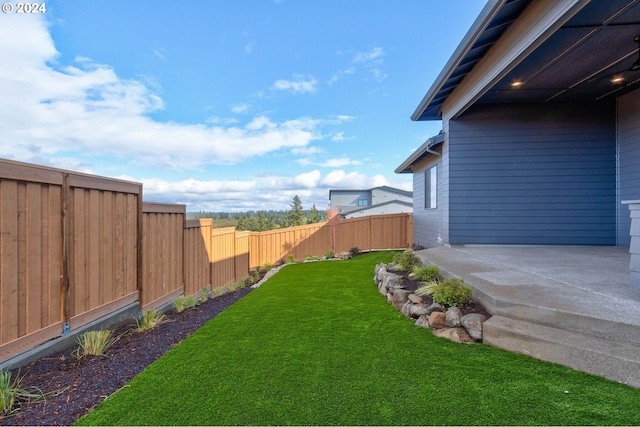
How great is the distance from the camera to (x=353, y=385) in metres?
2.16

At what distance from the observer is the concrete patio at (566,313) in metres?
2.20

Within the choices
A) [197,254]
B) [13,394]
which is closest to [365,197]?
[197,254]

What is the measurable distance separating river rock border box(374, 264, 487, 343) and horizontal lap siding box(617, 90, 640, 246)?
18.4ft

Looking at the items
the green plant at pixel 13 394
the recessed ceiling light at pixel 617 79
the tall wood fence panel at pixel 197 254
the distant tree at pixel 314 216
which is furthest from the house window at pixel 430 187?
the distant tree at pixel 314 216

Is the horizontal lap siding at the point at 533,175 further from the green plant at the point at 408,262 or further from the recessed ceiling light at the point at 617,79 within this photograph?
the green plant at the point at 408,262

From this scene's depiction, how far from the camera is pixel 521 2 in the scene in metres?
4.07

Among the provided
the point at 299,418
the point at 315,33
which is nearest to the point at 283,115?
the point at 315,33

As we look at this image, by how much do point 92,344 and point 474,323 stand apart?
11.9 ft

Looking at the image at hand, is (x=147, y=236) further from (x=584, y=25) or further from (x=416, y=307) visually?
(x=584, y=25)

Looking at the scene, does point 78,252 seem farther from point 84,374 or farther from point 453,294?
point 453,294

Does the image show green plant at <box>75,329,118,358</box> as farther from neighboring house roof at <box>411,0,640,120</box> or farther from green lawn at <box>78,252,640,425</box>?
neighboring house roof at <box>411,0,640,120</box>

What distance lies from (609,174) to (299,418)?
830 cm

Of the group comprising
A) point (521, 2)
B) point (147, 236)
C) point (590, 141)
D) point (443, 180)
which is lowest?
point (147, 236)
